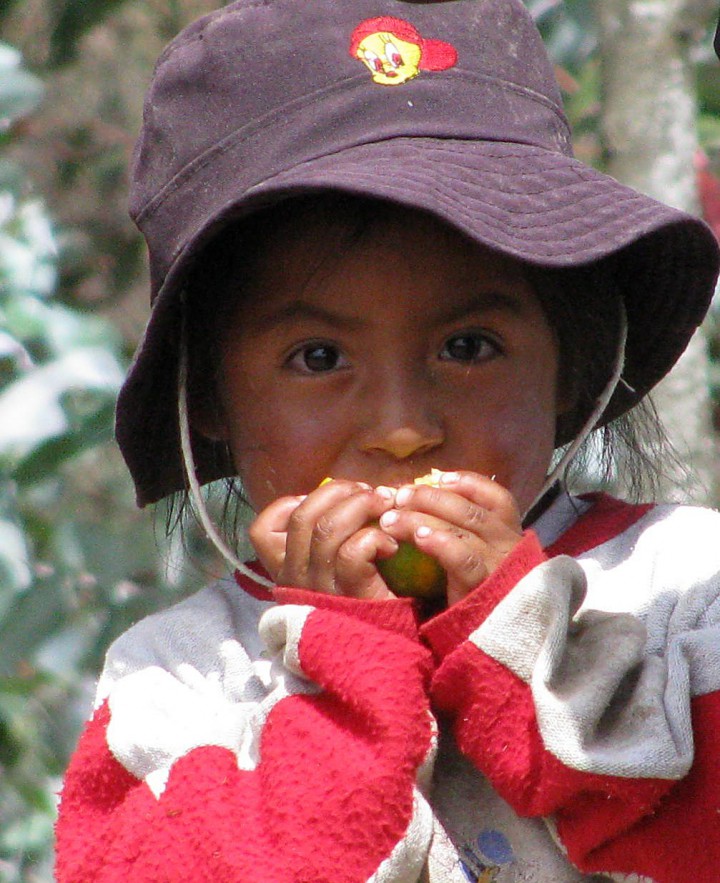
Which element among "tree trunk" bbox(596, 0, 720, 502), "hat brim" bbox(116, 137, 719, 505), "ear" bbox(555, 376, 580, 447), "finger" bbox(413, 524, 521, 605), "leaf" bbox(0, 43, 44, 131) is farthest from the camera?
"leaf" bbox(0, 43, 44, 131)

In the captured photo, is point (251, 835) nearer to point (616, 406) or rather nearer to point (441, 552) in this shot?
point (441, 552)

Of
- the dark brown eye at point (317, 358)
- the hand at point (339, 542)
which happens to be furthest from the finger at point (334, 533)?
the dark brown eye at point (317, 358)

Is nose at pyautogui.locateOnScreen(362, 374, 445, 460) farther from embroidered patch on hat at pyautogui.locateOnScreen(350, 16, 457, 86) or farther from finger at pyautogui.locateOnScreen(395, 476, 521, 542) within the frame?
embroidered patch on hat at pyautogui.locateOnScreen(350, 16, 457, 86)

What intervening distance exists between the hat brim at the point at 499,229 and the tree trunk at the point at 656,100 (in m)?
0.74

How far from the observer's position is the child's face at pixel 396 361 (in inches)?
72.8

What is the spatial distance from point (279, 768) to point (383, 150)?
0.70 meters

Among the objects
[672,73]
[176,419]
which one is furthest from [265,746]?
[672,73]

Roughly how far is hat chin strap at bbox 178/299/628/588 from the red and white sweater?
0.19 m

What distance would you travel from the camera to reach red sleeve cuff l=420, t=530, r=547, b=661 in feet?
5.39

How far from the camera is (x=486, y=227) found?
177 cm

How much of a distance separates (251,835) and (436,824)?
0.67ft

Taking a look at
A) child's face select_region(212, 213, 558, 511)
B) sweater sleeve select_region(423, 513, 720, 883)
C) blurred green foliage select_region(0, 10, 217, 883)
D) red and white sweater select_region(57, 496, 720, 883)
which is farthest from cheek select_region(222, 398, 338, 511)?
blurred green foliage select_region(0, 10, 217, 883)

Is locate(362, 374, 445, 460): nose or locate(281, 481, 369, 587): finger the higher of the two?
locate(362, 374, 445, 460): nose

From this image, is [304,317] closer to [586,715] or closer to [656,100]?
[586,715]
